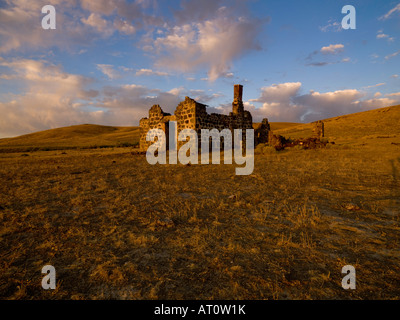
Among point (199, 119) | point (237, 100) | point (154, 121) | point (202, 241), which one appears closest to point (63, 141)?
point (154, 121)

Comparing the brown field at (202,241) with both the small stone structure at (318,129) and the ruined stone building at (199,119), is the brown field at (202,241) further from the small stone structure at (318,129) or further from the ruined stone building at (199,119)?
the small stone structure at (318,129)

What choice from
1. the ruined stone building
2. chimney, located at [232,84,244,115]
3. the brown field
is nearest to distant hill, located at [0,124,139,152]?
the ruined stone building

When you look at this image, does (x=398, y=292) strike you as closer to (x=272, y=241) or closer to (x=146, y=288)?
(x=272, y=241)

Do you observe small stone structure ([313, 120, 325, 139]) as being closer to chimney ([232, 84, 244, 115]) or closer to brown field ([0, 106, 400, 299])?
chimney ([232, 84, 244, 115])

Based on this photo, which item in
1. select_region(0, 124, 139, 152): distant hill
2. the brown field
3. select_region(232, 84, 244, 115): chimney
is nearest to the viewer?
the brown field

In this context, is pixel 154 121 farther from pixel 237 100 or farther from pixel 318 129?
pixel 318 129

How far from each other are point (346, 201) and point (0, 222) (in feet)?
24.3

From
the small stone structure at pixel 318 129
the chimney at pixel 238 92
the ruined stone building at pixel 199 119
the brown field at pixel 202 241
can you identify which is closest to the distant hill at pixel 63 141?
the ruined stone building at pixel 199 119

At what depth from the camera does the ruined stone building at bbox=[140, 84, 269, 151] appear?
15453 mm

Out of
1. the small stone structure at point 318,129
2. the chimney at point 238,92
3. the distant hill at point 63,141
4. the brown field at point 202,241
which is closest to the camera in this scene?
the brown field at point 202,241

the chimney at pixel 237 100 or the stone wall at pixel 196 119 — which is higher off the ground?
the chimney at pixel 237 100

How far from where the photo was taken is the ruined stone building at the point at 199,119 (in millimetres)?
15453

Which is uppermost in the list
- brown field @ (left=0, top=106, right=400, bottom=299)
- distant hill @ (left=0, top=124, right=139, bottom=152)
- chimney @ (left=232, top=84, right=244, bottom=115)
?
chimney @ (left=232, top=84, right=244, bottom=115)
